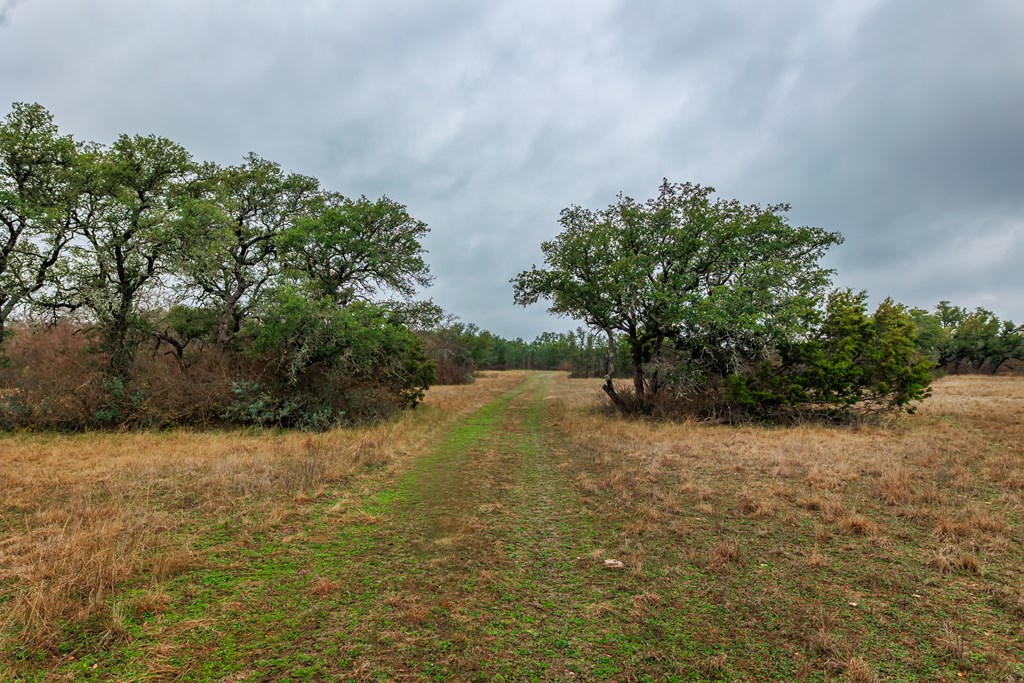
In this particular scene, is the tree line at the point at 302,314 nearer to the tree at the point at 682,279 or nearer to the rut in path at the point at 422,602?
the tree at the point at 682,279

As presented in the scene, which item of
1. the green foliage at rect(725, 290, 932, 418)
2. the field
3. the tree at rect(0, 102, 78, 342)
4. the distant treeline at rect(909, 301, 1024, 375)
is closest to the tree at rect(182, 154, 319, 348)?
the tree at rect(0, 102, 78, 342)

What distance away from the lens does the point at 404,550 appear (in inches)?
216

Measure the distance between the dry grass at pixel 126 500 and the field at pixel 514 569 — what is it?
4 cm

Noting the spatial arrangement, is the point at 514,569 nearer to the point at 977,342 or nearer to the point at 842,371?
the point at 842,371

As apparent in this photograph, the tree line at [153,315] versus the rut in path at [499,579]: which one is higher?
the tree line at [153,315]

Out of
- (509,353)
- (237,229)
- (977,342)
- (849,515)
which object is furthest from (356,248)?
(509,353)

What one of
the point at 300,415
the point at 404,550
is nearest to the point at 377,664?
the point at 404,550

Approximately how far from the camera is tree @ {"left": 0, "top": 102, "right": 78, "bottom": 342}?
14.6 meters

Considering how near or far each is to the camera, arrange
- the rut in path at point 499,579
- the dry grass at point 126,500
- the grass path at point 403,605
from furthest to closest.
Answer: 1. the dry grass at point 126,500
2. the rut in path at point 499,579
3. the grass path at point 403,605

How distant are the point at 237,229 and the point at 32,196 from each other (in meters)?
6.72

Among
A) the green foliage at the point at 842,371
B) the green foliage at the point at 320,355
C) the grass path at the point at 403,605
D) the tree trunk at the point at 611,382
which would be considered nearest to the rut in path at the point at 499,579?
the grass path at the point at 403,605

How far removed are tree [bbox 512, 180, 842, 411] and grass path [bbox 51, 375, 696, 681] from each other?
1196cm

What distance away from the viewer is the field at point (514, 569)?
3373 mm

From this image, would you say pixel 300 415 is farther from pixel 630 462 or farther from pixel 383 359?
pixel 630 462
